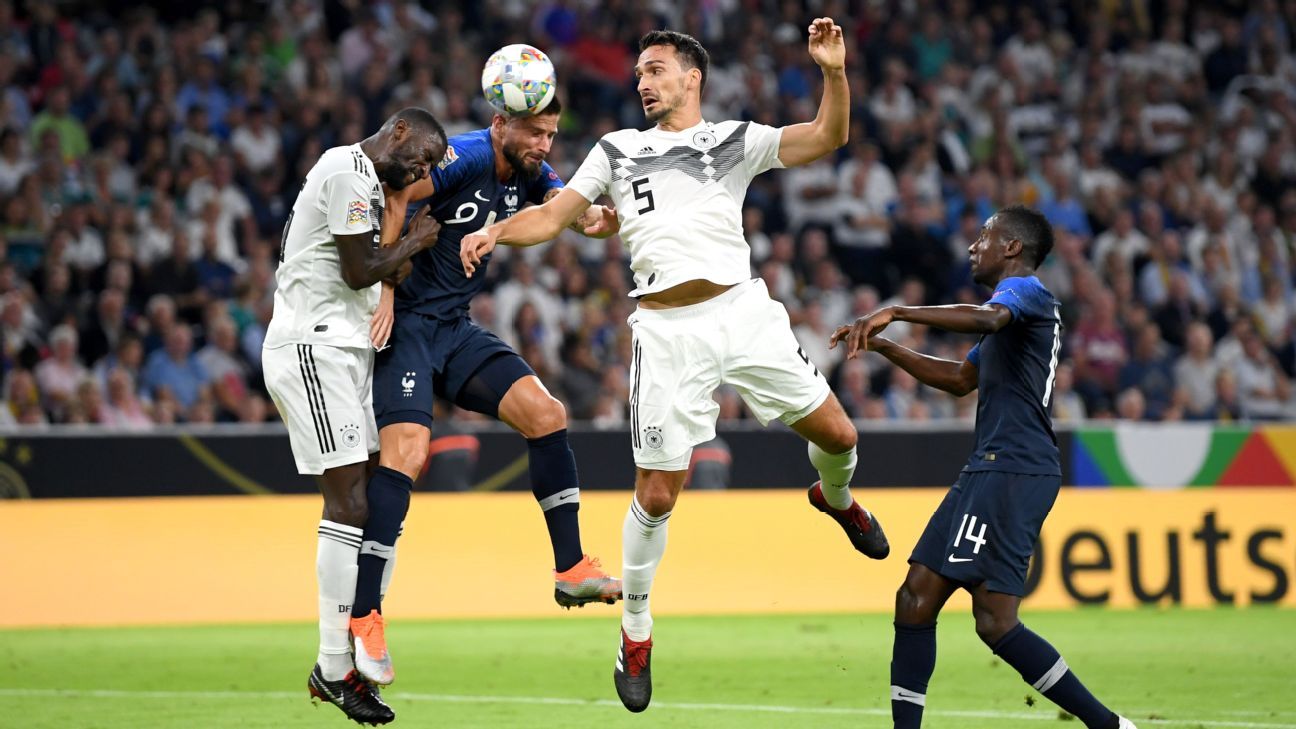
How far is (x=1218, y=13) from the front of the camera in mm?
21938

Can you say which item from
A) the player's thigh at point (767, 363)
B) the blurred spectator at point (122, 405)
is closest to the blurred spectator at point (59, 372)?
the blurred spectator at point (122, 405)

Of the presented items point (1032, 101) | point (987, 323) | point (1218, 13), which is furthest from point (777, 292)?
point (987, 323)

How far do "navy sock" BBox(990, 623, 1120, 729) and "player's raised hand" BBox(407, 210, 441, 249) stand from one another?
10.3 feet

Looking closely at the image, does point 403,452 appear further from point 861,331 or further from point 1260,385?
point 1260,385

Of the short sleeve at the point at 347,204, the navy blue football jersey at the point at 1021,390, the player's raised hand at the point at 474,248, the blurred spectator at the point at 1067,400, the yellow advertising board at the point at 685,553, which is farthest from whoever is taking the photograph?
the blurred spectator at the point at 1067,400

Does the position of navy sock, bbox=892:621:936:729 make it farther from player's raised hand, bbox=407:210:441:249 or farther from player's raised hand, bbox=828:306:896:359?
player's raised hand, bbox=407:210:441:249

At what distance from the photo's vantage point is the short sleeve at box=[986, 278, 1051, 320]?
678 centimetres

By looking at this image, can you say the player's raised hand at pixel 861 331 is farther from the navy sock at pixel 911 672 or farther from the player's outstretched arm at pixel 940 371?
the navy sock at pixel 911 672

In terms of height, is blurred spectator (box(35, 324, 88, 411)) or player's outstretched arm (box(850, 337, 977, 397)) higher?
player's outstretched arm (box(850, 337, 977, 397))

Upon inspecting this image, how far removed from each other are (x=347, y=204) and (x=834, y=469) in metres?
2.69

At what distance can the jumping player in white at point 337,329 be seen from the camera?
756 cm

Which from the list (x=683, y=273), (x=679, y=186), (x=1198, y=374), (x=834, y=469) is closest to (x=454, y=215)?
(x=679, y=186)

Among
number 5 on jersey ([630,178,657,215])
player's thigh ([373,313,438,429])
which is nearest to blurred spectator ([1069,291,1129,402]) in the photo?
number 5 on jersey ([630,178,657,215])

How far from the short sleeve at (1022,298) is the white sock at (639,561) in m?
2.02
